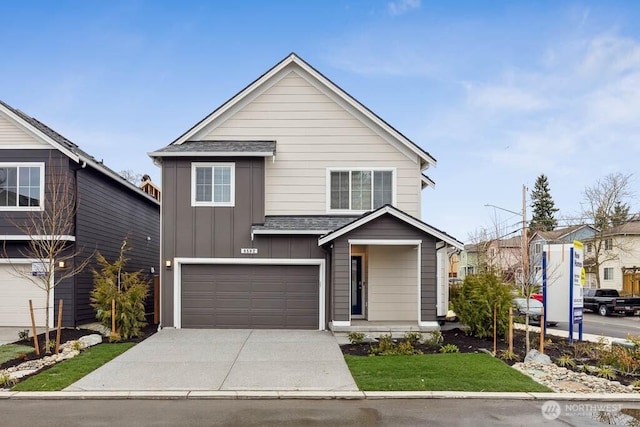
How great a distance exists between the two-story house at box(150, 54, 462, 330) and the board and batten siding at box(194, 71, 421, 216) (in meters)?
0.03

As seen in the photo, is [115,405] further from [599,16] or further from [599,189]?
[599,189]

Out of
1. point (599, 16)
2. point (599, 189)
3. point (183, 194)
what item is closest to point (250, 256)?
point (183, 194)

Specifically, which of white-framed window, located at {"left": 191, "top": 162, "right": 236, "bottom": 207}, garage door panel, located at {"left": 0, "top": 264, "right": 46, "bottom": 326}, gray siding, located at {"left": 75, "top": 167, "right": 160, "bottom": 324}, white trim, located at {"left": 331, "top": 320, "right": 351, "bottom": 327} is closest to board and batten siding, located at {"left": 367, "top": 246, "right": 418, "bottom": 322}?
white trim, located at {"left": 331, "top": 320, "right": 351, "bottom": 327}

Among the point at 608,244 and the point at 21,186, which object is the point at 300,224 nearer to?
the point at 21,186

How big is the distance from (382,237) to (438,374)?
5180 millimetres

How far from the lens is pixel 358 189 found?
1566 centimetres

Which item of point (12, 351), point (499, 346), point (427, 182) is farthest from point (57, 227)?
point (499, 346)

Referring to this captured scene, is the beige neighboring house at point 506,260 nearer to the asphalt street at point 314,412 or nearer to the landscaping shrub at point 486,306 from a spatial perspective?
the landscaping shrub at point 486,306

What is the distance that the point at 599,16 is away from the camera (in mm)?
14680

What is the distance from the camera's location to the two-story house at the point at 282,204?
15.0 meters

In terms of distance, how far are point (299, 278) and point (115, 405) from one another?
8.04m

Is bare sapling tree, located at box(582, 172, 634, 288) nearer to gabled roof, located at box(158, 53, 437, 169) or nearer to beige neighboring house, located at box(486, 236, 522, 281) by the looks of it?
beige neighboring house, located at box(486, 236, 522, 281)

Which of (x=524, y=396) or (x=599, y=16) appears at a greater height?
(x=599, y=16)

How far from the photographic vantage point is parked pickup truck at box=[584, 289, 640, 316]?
25.9 metres
